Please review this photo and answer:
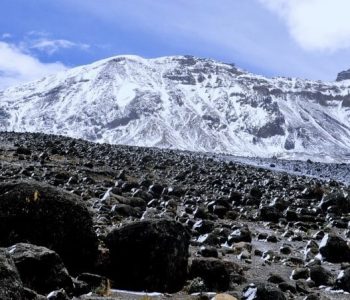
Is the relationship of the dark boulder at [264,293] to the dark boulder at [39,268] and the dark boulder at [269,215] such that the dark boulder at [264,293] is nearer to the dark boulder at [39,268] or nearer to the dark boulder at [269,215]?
the dark boulder at [39,268]

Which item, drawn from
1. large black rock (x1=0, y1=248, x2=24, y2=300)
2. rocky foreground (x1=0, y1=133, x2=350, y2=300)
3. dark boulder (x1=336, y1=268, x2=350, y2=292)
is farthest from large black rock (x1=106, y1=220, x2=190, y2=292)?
large black rock (x1=0, y1=248, x2=24, y2=300)

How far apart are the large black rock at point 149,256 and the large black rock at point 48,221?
0.51 m

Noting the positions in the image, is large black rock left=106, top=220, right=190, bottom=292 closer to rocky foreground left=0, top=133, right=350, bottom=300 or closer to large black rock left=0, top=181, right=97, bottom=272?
rocky foreground left=0, top=133, right=350, bottom=300

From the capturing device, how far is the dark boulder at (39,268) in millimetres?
7645

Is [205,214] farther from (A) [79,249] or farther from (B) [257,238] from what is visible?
(A) [79,249]

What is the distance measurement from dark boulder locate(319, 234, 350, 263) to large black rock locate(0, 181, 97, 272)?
560cm

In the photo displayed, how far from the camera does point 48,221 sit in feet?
30.8

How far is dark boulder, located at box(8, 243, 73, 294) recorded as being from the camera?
7645 millimetres

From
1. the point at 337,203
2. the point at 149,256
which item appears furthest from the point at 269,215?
the point at 149,256

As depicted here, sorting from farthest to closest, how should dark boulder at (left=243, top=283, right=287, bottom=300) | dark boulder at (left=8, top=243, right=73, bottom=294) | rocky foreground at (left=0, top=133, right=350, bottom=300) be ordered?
dark boulder at (left=243, top=283, right=287, bottom=300)
rocky foreground at (left=0, top=133, right=350, bottom=300)
dark boulder at (left=8, top=243, right=73, bottom=294)

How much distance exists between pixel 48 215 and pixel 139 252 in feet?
5.46

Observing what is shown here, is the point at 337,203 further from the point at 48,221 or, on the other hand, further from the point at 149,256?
the point at 48,221

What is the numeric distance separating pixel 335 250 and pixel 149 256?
16.8 ft

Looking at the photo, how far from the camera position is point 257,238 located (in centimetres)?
1502
